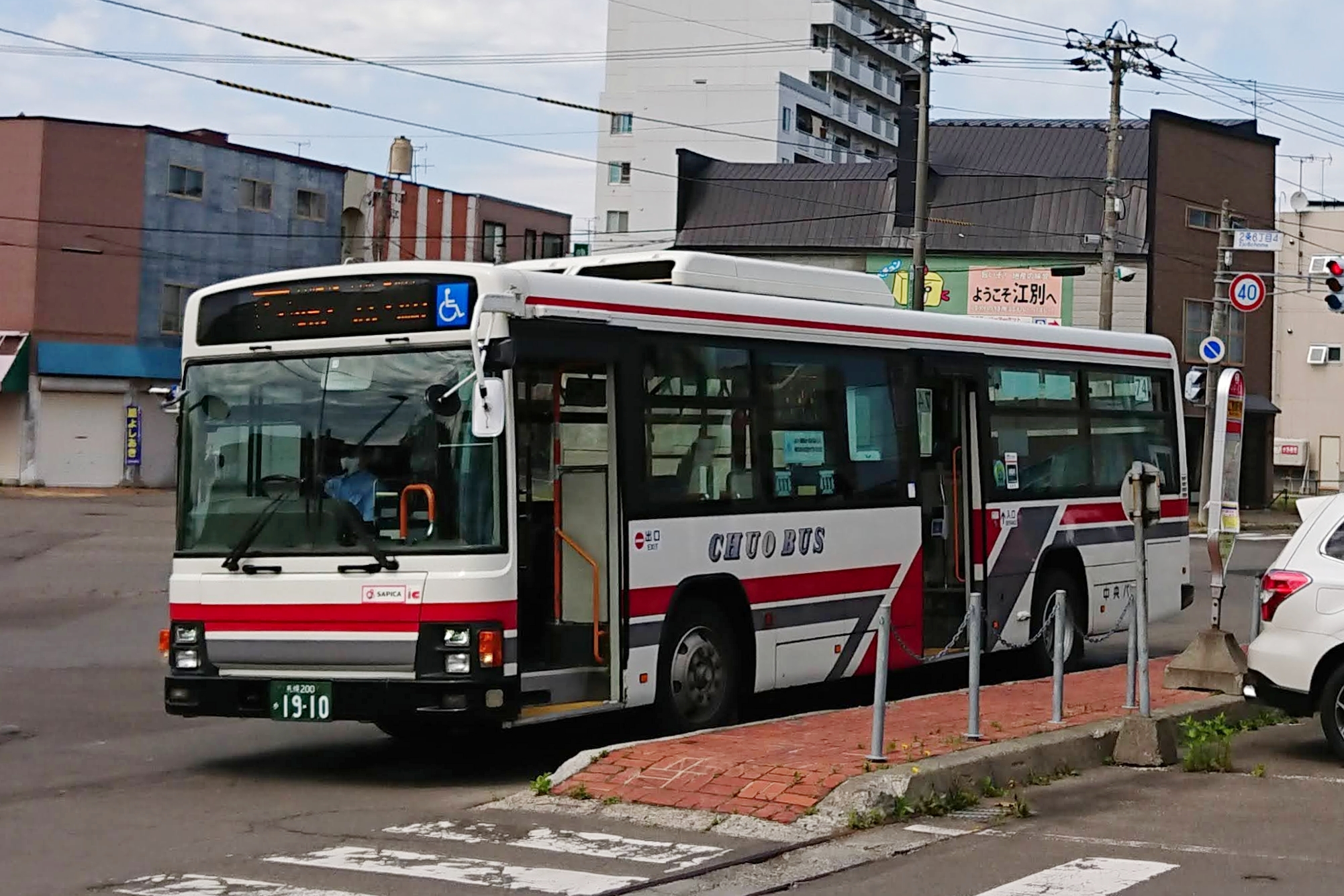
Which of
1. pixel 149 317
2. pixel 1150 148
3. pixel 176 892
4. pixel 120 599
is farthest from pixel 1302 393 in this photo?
pixel 176 892

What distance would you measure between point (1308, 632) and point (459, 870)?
232 inches

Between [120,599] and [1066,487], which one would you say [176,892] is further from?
[120,599]

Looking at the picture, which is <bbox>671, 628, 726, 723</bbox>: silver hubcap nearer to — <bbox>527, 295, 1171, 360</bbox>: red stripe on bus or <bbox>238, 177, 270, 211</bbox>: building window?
<bbox>527, 295, 1171, 360</bbox>: red stripe on bus

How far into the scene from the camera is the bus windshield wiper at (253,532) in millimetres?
10984

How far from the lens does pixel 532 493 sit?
11.3m

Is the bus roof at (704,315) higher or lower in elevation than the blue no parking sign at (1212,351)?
lower

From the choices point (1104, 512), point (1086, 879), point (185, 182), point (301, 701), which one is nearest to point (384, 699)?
point (301, 701)

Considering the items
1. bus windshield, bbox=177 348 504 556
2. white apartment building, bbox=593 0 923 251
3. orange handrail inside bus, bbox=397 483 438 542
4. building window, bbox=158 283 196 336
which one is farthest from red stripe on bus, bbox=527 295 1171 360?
white apartment building, bbox=593 0 923 251

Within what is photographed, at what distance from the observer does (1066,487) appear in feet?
54.6

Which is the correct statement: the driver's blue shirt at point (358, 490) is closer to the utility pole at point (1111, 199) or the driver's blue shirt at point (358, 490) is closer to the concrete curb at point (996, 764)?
the concrete curb at point (996, 764)

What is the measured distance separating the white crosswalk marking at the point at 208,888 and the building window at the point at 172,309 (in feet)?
148

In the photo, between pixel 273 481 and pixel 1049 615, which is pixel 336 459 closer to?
pixel 273 481

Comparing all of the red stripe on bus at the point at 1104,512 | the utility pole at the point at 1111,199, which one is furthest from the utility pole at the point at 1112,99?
the red stripe on bus at the point at 1104,512

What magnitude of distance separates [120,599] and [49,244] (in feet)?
89.8
